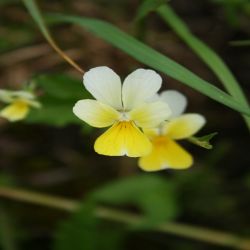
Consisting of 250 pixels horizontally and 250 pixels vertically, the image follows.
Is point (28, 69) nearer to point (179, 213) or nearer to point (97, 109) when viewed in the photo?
point (179, 213)

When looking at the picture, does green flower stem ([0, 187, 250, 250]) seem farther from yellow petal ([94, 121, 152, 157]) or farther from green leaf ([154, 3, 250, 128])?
yellow petal ([94, 121, 152, 157])

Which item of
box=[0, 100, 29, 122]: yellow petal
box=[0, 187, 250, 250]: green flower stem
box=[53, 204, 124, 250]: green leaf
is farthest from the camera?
box=[0, 187, 250, 250]: green flower stem

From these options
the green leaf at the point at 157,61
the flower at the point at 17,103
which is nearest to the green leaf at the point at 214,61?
the green leaf at the point at 157,61

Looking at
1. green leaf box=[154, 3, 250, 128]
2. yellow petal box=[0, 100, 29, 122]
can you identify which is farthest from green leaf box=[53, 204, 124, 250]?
green leaf box=[154, 3, 250, 128]

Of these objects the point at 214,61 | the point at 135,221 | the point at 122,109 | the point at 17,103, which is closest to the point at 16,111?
the point at 17,103

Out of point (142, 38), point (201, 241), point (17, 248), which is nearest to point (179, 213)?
point (201, 241)

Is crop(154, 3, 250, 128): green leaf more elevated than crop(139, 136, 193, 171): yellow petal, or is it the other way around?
crop(154, 3, 250, 128): green leaf

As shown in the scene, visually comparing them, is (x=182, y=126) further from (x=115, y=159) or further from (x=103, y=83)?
(x=115, y=159)
